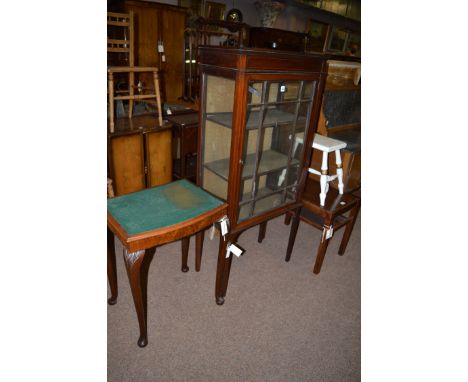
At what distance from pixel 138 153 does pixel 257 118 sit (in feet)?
4.66

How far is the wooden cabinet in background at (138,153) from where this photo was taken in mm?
2619

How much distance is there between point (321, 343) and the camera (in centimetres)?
190

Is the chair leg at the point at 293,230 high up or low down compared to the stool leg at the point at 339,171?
down

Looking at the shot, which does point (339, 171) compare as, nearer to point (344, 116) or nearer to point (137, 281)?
point (344, 116)

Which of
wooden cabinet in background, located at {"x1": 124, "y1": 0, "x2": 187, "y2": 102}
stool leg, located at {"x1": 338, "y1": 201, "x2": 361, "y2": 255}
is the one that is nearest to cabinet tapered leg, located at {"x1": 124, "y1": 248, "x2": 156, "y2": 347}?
stool leg, located at {"x1": 338, "y1": 201, "x2": 361, "y2": 255}

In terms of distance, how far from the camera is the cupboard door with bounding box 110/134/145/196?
2611 millimetres

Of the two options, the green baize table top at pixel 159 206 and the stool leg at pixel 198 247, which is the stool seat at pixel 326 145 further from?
the stool leg at pixel 198 247

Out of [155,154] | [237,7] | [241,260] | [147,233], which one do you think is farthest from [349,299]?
[237,7]

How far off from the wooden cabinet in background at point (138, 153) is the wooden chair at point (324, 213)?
1414 millimetres

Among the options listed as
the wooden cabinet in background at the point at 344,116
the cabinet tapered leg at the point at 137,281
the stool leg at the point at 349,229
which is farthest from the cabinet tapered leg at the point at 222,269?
the wooden cabinet in background at the point at 344,116

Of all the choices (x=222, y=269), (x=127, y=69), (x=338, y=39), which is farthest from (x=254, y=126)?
(x=338, y=39)

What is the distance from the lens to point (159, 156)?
2959 mm

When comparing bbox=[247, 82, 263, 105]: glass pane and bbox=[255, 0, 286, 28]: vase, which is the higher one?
bbox=[255, 0, 286, 28]: vase

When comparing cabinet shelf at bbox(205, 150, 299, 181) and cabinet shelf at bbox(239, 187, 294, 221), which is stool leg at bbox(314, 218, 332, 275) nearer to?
cabinet shelf at bbox(239, 187, 294, 221)
